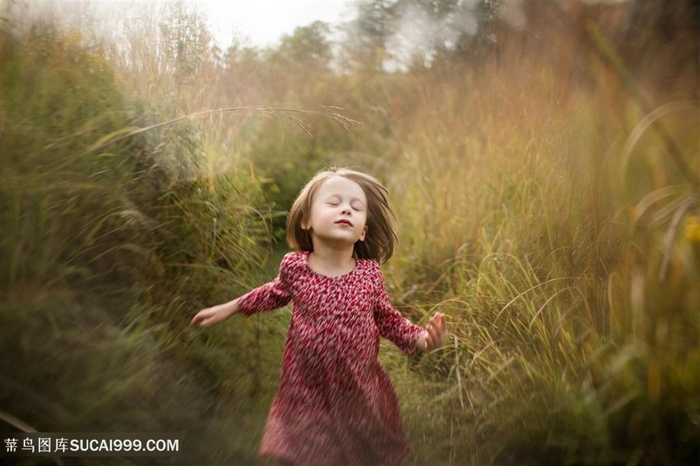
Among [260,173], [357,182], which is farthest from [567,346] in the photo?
[260,173]

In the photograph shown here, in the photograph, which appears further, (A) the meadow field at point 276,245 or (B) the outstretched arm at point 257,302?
(B) the outstretched arm at point 257,302

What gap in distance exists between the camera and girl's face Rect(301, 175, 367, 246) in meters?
1.97

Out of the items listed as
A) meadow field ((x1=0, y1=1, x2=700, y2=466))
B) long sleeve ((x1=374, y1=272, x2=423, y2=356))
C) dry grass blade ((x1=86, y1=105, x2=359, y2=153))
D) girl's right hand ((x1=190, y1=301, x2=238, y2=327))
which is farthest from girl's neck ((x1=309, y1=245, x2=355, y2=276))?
dry grass blade ((x1=86, y1=105, x2=359, y2=153))

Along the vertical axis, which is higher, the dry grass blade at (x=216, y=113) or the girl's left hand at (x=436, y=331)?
the dry grass blade at (x=216, y=113)

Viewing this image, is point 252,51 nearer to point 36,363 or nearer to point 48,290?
point 48,290

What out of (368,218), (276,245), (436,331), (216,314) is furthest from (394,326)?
(276,245)

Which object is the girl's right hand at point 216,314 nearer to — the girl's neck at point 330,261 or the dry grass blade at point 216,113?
the girl's neck at point 330,261

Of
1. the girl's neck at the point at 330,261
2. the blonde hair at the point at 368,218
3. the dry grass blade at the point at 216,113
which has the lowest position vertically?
the girl's neck at the point at 330,261

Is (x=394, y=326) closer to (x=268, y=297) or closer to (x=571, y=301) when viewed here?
(x=268, y=297)

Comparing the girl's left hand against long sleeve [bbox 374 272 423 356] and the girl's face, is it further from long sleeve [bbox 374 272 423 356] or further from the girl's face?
→ the girl's face

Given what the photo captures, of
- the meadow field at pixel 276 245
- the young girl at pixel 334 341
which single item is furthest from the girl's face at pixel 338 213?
the meadow field at pixel 276 245

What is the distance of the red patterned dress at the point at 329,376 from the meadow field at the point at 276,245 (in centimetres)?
16

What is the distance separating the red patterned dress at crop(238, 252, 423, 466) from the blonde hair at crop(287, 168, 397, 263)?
122 millimetres

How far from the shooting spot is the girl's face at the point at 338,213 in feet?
6.46
